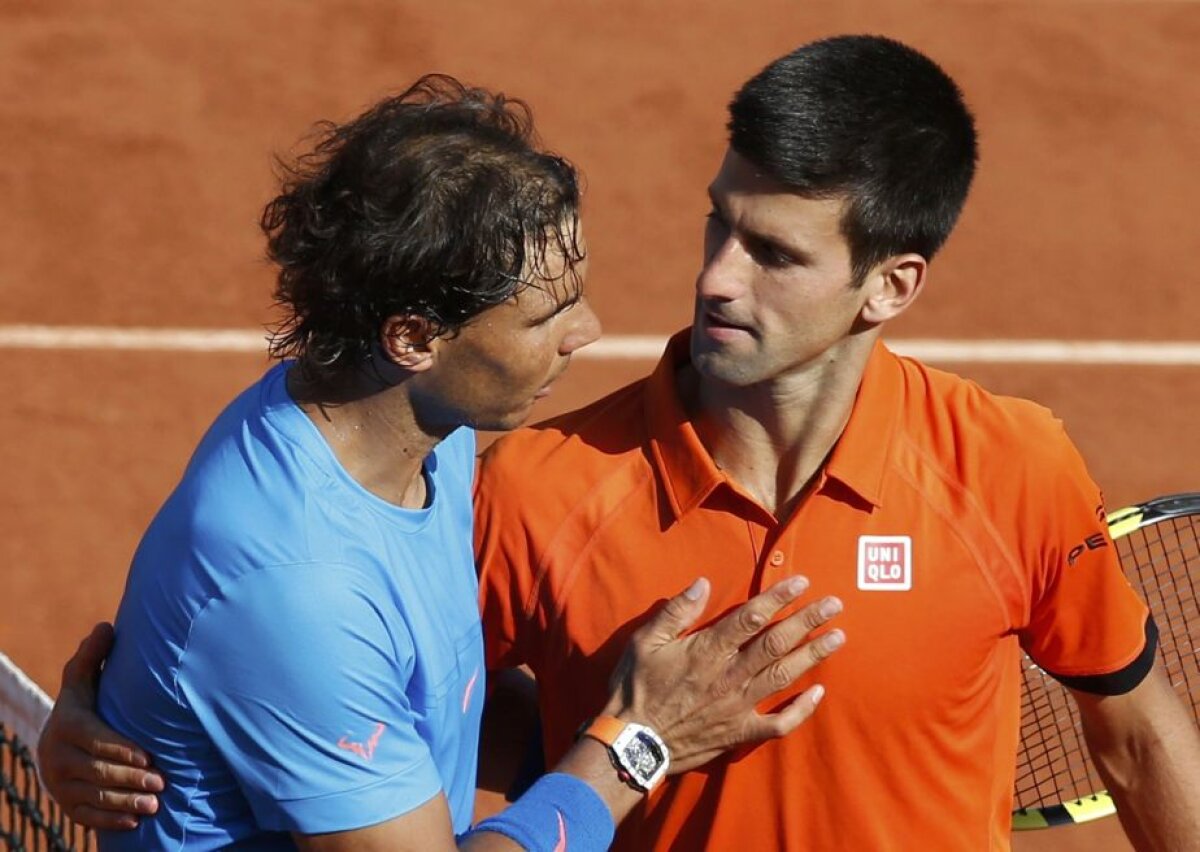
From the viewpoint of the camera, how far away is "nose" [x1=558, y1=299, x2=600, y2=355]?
11.1 feet

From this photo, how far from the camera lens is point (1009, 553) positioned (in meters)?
3.64

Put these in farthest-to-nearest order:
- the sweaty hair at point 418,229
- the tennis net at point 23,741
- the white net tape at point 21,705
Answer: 1. the white net tape at point 21,705
2. the tennis net at point 23,741
3. the sweaty hair at point 418,229

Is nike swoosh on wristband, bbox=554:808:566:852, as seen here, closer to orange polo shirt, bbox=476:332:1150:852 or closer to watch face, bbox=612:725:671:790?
watch face, bbox=612:725:671:790

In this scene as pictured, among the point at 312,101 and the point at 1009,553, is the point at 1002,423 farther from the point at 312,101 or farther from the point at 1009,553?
the point at 312,101

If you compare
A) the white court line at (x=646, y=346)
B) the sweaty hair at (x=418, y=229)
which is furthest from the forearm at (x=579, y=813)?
the white court line at (x=646, y=346)

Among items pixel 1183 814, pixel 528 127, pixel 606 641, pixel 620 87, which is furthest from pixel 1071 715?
pixel 620 87

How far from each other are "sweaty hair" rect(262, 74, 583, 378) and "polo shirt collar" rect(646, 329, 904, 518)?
1.65 feet

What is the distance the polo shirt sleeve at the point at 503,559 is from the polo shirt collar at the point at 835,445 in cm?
28

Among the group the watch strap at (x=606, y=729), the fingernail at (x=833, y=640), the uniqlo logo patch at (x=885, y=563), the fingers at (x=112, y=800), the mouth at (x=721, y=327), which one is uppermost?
the mouth at (x=721, y=327)

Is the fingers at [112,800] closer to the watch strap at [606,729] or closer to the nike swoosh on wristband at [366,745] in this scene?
the nike swoosh on wristband at [366,745]

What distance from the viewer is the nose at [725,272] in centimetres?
361

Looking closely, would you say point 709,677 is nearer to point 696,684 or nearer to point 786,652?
point 696,684

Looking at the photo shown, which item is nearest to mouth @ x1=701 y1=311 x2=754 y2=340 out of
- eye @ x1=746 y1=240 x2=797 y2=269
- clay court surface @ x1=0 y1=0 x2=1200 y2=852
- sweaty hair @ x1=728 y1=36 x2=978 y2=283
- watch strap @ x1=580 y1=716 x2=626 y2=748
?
eye @ x1=746 y1=240 x2=797 y2=269

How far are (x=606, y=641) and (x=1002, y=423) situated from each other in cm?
88
